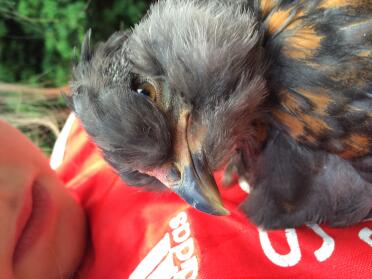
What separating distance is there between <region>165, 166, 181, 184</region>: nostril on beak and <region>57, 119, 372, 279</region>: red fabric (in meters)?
0.29

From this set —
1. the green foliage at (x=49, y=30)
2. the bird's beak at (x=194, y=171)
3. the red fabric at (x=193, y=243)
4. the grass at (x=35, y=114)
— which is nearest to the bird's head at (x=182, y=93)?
the bird's beak at (x=194, y=171)

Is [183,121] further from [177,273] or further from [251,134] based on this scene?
[177,273]

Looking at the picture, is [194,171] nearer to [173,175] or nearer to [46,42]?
[173,175]

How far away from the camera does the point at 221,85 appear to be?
76 centimetres

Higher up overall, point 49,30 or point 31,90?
point 49,30

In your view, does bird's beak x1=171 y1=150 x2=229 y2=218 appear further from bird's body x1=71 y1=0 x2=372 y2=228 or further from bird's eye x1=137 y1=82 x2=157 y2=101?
bird's eye x1=137 y1=82 x2=157 y2=101

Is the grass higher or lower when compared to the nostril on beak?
lower

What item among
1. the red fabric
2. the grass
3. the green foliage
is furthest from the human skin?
the green foliage

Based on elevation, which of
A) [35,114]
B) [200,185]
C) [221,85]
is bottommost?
[35,114]

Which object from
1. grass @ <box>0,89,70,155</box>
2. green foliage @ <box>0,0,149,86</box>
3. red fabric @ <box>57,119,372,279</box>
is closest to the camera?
red fabric @ <box>57,119,372,279</box>

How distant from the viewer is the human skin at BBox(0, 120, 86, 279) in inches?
39.6

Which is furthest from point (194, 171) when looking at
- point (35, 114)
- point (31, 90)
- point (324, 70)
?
point (31, 90)

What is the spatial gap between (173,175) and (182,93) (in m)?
0.14

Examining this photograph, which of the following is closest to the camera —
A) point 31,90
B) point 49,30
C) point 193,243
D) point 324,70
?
point 324,70
